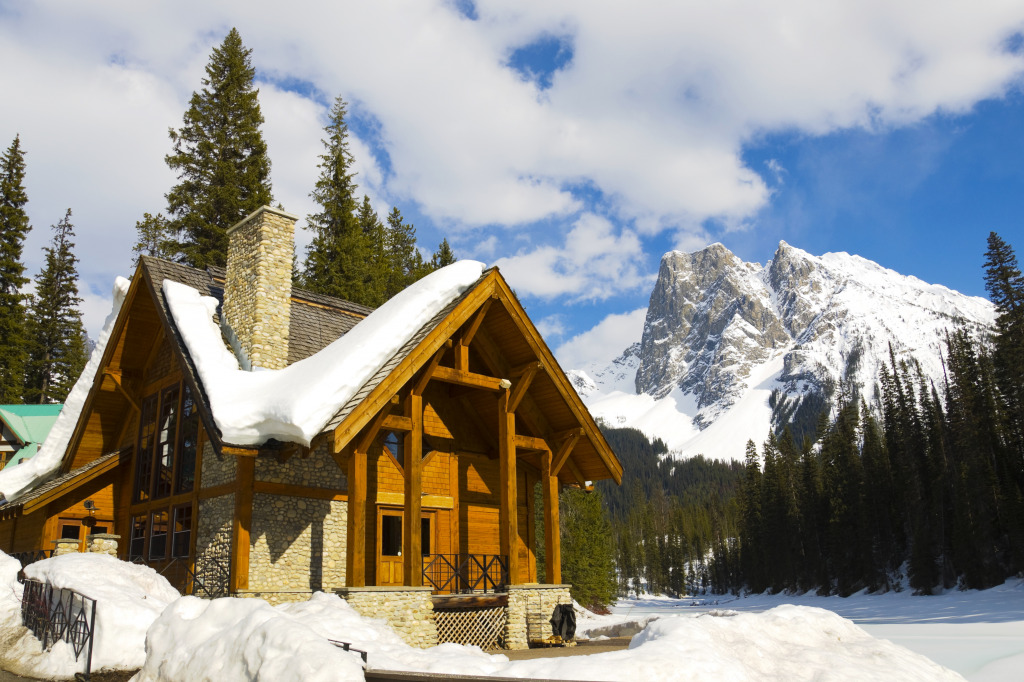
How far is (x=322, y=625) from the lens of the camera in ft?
33.9

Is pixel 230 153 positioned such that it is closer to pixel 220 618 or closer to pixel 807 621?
pixel 220 618

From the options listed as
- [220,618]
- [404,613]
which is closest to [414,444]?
[404,613]

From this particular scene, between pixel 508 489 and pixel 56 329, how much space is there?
4594cm

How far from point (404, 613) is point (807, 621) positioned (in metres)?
6.73

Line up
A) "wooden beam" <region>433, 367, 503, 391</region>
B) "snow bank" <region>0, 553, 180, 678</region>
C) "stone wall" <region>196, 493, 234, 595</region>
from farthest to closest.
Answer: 1. "wooden beam" <region>433, 367, 503, 391</region>
2. "stone wall" <region>196, 493, 234, 595</region>
3. "snow bank" <region>0, 553, 180, 678</region>

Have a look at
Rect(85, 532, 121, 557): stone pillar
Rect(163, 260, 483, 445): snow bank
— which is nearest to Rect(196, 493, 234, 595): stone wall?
Rect(85, 532, 121, 557): stone pillar

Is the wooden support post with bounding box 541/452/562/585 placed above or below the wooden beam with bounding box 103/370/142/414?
below

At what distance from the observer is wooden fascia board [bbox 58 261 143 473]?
18.2 m

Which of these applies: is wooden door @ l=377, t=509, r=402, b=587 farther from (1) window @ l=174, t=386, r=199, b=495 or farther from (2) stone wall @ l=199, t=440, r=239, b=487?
(1) window @ l=174, t=386, r=199, b=495

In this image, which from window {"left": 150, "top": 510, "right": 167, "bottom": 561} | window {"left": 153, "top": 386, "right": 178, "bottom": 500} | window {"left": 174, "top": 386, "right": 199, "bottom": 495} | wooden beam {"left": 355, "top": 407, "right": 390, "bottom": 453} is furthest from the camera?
window {"left": 153, "top": 386, "right": 178, "bottom": 500}

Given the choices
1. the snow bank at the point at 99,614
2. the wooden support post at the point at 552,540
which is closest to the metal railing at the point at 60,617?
the snow bank at the point at 99,614

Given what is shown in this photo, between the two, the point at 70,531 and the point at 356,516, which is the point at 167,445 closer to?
the point at 70,531

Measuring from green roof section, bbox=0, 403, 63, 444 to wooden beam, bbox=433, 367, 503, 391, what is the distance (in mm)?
21302

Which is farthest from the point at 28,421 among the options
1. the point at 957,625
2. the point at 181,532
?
the point at 957,625
